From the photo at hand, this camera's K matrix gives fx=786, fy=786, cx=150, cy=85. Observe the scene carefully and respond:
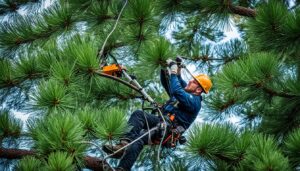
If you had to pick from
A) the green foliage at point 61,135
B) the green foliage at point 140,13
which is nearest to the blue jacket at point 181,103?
the green foliage at point 140,13

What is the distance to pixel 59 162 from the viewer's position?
12.4ft

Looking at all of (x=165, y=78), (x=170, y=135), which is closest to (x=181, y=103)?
(x=165, y=78)

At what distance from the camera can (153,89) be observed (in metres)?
6.50

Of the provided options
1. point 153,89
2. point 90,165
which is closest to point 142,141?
point 90,165

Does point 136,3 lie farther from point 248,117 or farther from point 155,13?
point 248,117

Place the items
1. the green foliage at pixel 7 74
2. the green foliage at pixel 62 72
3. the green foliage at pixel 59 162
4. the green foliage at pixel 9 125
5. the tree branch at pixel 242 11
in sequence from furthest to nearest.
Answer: the tree branch at pixel 242 11 → the green foliage at pixel 9 125 → the green foliage at pixel 7 74 → the green foliage at pixel 62 72 → the green foliage at pixel 59 162

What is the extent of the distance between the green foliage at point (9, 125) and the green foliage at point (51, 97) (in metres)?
0.62

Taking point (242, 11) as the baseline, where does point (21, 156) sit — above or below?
below

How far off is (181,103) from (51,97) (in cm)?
160

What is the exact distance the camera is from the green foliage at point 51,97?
403cm

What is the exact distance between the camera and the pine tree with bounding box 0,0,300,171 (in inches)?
159

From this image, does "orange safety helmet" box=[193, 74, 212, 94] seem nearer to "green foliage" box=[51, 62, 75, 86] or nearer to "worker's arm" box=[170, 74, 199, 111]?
"worker's arm" box=[170, 74, 199, 111]

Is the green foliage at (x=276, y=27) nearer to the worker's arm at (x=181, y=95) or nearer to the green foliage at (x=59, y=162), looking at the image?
the worker's arm at (x=181, y=95)

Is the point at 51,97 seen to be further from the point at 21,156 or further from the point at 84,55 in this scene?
the point at 21,156
